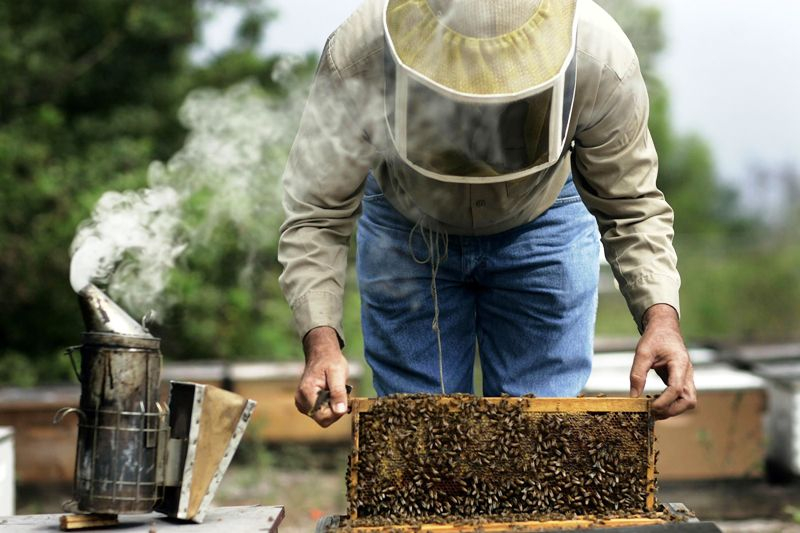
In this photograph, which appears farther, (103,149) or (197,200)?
(103,149)

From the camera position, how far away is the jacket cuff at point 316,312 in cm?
270

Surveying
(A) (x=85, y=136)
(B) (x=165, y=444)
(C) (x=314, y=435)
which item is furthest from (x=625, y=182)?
(A) (x=85, y=136)

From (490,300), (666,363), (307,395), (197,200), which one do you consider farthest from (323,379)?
(197,200)

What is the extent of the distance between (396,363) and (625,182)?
0.88 meters

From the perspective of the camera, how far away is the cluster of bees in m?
2.42

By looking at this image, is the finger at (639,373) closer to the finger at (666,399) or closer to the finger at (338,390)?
the finger at (666,399)

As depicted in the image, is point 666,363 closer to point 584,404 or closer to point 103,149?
point 584,404

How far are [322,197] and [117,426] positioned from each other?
0.86 metres

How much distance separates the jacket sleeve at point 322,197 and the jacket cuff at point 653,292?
81 centimetres

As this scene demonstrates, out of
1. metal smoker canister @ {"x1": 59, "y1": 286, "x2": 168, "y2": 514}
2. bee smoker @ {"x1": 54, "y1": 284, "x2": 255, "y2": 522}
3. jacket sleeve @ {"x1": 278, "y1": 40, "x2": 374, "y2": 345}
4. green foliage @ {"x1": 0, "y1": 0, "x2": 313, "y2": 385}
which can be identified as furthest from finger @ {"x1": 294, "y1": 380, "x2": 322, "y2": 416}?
green foliage @ {"x1": 0, "y1": 0, "x2": 313, "y2": 385}

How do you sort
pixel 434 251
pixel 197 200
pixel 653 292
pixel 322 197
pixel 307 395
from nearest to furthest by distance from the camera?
pixel 307 395, pixel 653 292, pixel 322 197, pixel 434 251, pixel 197 200

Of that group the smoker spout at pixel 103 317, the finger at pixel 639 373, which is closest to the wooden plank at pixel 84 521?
the smoker spout at pixel 103 317

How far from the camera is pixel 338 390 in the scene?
245 cm

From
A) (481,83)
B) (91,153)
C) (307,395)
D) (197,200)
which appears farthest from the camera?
(91,153)
